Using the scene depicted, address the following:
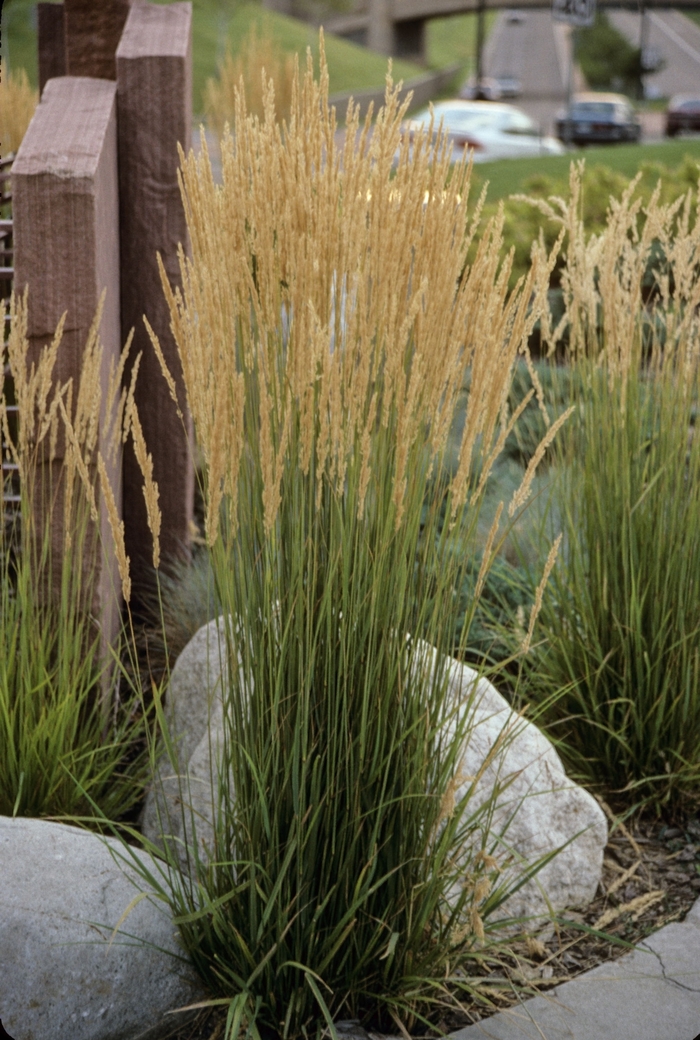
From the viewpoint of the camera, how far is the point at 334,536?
76.8 inches

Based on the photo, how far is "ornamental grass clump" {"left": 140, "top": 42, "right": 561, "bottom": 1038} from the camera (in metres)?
1.84

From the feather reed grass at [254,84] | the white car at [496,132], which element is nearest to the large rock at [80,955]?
the feather reed grass at [254,84]

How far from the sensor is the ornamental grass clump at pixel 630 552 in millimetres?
2824

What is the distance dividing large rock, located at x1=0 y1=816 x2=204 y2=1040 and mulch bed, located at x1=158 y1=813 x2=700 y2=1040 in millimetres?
99

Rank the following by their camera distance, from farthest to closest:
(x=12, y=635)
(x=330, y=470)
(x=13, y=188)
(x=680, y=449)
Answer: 1. (x=680, y=449)
2. (x=13, y=188)
3. (x=12, y=635)
4. (x=330, y=470)

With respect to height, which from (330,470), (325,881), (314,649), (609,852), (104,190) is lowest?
(609,852)

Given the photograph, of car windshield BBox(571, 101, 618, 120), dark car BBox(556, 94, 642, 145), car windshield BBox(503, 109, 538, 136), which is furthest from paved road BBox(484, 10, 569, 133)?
car windshield BBox(503, 109, 538, 136)

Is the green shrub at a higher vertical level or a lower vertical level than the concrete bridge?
lower

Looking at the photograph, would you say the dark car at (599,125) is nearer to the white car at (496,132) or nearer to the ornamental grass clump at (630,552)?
the white car at (496,132)

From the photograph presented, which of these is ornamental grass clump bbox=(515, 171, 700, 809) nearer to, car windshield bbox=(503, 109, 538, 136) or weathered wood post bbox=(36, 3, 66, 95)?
weathered wood post bbox=(36, 3, 66, 95)

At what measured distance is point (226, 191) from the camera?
74.8 inches

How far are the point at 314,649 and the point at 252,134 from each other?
0.90 meters

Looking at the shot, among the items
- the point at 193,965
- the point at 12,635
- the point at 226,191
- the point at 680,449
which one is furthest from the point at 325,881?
the point at 680,449

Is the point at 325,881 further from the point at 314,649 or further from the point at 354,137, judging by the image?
the point at 354,137
